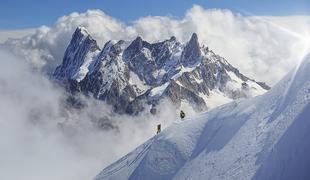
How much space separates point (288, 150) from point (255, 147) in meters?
6.99

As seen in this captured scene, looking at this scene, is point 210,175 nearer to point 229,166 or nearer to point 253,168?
point 229,166

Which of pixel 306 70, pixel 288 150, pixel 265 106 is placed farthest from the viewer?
pixel 265 106

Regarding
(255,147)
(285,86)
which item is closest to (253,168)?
(255,147)

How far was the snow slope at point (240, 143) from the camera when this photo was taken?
4647cm

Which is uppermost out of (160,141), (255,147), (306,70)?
(160,141)

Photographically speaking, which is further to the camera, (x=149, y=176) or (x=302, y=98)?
(x=149, y=176)

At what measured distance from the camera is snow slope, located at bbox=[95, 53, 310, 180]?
46469 millimetres

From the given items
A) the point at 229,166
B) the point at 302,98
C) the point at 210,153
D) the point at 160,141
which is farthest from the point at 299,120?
the point at 160,141

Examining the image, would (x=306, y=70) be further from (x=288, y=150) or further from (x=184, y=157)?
(x=184, y=157)

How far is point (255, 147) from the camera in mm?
52656

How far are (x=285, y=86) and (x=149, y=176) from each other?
60.8ft

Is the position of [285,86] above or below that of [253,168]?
above

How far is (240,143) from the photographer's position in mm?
56062

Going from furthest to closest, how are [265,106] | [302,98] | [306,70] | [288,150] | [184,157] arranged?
[184,157], [265,106], [306,70], [302,98], [288,150]
